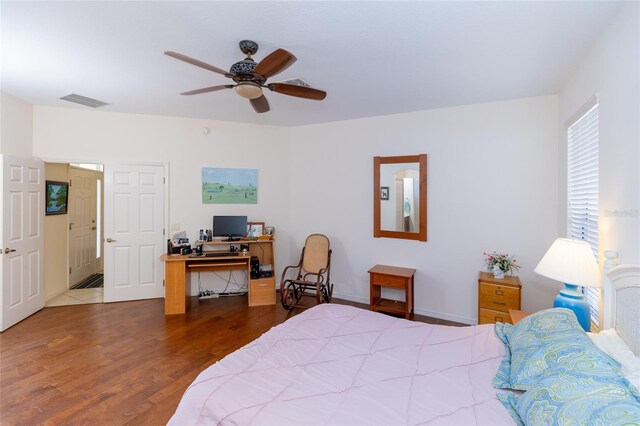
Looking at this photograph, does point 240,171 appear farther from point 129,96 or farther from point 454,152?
point 454,152

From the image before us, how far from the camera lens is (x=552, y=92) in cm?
320

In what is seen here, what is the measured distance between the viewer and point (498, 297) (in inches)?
124

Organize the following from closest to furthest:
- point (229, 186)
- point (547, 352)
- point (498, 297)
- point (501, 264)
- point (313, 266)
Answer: point (547, 352) < point (498, 297) < point (501, 264) < point (313, 266) < point (229, 186)

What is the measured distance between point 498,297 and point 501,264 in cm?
39

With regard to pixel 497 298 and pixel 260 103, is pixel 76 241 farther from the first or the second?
pixel 497 298

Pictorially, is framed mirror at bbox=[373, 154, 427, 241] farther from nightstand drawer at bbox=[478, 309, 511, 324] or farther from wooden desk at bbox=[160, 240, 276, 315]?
wooden desk at bbox=[160, 240, 276, 315]

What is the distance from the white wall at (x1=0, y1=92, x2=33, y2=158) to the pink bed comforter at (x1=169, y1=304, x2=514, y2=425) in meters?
4.04

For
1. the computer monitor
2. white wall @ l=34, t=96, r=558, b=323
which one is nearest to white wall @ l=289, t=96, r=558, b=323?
white wall @ l=34, t=96, r=558, b=323

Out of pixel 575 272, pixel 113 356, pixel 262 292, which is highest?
pixel 575 272

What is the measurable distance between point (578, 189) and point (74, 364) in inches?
189

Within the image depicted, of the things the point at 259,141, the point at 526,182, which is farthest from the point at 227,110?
the point at 526,182

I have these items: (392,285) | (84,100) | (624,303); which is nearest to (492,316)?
(392,285)

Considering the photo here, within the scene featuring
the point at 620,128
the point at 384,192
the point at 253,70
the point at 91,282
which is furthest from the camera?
the point at 91,282

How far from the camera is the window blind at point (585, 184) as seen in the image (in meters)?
2.32
